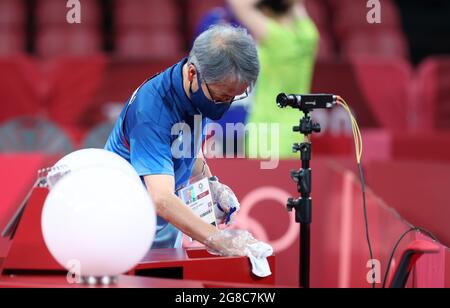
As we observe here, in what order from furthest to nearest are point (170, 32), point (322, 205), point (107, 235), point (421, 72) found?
point (170, 32)
point (421, 72)
point (322, 205)
point (107, 235)

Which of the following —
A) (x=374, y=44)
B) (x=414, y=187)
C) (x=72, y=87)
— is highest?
(x=374, y=44)

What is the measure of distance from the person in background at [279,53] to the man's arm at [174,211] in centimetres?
190

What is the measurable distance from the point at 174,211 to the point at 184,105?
33cm

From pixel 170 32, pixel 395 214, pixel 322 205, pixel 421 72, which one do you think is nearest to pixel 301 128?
pixel 395 214

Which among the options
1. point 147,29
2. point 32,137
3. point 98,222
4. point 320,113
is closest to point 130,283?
point 98,222

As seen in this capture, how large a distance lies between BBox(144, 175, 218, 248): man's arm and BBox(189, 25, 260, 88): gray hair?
33cm

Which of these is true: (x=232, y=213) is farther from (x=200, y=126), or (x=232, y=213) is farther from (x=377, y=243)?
(x=377, y=243)

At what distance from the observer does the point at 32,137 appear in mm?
5688

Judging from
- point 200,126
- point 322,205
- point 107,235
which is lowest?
point 322,205

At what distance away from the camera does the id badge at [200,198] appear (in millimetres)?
2846

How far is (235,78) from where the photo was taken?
8.35 feet

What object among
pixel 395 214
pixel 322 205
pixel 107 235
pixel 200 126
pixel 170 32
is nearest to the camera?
pixel 107 235

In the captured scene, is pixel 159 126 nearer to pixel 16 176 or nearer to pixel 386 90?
pixel 16 176

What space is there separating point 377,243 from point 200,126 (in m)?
0.99
